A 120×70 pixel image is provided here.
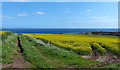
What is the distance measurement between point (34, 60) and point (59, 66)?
2.08m

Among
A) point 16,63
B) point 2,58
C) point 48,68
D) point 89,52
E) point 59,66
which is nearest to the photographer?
point 48,68

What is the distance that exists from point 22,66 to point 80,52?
6.74 meters

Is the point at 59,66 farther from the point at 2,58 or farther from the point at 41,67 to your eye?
the point at 2,58

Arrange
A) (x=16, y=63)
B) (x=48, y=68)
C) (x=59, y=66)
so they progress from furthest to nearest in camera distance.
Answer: (x=16, y=63)
(x=59, y=66)
(x=48, y=68)

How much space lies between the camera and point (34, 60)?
34.0 ft

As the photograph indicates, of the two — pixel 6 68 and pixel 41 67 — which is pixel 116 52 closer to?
pixel 41 67

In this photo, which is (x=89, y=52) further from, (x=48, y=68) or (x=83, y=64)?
(x=48, y=68)

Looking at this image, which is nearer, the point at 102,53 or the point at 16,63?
the point at 16,63

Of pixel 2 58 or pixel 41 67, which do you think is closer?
pixel 41 67

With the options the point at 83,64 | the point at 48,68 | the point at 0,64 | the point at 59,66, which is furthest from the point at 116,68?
the point at 0,64

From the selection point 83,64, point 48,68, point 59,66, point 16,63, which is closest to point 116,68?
point 83,64

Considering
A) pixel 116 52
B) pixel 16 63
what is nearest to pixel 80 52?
pixel 116 52

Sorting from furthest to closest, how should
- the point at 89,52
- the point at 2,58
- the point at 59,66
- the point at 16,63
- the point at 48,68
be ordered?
the point at 89,52 → the point at 2,58 → the point at 16,63 → the point at 59,66 → the point at 48,68

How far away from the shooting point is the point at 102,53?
1435cm
